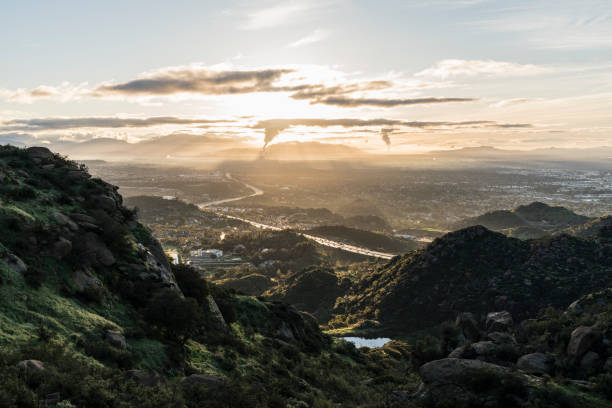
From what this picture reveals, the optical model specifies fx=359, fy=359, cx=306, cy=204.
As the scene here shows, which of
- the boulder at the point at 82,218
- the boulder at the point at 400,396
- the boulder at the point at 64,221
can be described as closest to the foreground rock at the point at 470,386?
the boulder at the point at 400,396

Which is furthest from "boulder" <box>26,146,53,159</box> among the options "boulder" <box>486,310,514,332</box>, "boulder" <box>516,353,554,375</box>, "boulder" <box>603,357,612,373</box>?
"boulder" <box>486,310,514,332</box>

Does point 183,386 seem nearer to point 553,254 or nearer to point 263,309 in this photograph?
point 263,309

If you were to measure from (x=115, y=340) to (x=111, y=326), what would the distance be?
253 cm

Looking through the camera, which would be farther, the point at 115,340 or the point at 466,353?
the point at 466,353

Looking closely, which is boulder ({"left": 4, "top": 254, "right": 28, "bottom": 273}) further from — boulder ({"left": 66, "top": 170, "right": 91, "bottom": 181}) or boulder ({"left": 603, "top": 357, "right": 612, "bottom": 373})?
boulder ({"left": 603, "top": 357, "right": 612, "bottom": 373})

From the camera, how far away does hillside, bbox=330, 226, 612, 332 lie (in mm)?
88500

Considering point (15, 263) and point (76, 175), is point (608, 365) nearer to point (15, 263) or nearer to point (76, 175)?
point (15, 263)

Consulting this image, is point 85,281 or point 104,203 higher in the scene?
point 104,203

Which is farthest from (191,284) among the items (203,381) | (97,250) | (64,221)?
(203,381)

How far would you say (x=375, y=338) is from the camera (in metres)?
89.8

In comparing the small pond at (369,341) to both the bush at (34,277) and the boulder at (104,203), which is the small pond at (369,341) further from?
the bush at (34,277)

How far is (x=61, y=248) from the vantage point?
30.1m

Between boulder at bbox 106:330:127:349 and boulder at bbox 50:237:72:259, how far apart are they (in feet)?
31.0

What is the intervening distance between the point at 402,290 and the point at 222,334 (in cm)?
7933
